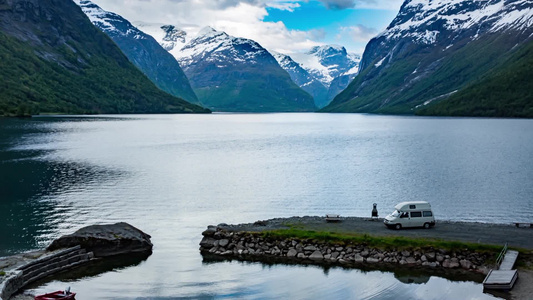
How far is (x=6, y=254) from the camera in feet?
180

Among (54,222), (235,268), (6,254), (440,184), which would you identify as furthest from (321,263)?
(440,184)

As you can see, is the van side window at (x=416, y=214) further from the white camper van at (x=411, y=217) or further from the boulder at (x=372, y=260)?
Answer: the boulder at (x=372, y=260)

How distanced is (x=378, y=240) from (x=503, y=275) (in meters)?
12.0

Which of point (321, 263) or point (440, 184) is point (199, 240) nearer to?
point (321, 263)

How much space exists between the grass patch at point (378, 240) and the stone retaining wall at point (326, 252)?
44cm

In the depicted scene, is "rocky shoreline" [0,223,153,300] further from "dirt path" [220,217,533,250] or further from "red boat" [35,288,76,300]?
"dirt path" [220,217,533,250]

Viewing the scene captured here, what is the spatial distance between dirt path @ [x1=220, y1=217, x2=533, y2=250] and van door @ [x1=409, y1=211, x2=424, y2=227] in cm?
64

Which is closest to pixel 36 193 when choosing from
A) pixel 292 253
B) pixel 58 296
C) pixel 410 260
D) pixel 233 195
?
pixel 233 195

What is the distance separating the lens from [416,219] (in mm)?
57875

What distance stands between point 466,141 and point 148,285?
542 feet

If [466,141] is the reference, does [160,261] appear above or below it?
below

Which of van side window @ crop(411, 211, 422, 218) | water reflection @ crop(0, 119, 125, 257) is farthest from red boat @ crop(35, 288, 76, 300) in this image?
van side window @ crop(411, 211, 422, 218)

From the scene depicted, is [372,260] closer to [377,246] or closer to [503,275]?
[377,246]

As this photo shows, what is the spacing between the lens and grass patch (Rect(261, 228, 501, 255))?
164 feet
